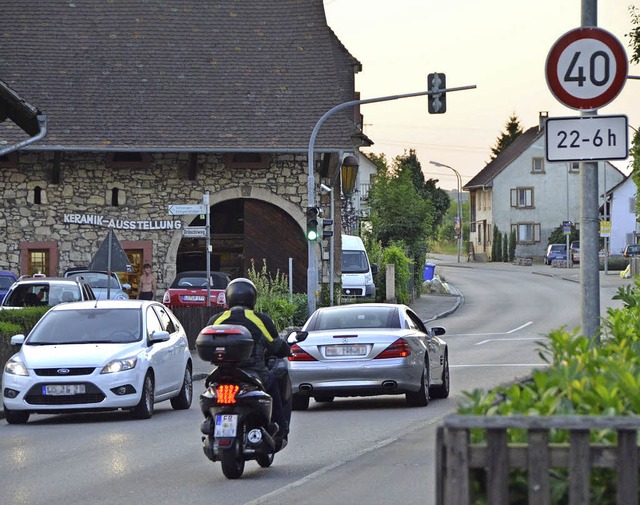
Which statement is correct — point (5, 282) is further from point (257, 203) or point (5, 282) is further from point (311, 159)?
point (257, 203)

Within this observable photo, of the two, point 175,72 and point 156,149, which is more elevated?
point 175,72

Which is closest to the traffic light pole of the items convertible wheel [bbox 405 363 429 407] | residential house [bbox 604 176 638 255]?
convertible wheel [bbox 405 363 429 407]

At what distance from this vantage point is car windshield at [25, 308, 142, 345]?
18297 mm

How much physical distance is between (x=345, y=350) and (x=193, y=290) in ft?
65.5

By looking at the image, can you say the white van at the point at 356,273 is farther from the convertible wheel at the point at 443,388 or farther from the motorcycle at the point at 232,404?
the motorcycle at the point at 232,404

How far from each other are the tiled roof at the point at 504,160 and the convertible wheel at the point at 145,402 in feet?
322

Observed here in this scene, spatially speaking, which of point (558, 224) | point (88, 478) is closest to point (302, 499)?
point (88, 478)

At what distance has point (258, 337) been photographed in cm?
1154

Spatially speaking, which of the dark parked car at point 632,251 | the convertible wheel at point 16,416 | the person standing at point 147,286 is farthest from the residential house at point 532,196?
the convertible wheel at point 16,416

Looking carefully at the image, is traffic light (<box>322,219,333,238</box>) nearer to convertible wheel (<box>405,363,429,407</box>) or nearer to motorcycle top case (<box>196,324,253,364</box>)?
convertible wheel (<box>405,363,429,407</box>)

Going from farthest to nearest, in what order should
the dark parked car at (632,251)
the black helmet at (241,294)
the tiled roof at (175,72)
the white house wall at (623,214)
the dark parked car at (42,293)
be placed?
the white house wall at (623,214), the dark parked car at (632,251), the tiled roof at (175,72), the dark parked car at (42,293), the black helmet at (241,294)

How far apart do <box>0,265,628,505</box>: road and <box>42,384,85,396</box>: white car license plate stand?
0.39 meters

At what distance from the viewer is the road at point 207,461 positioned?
10.5 meters

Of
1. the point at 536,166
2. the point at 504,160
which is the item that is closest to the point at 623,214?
the point at 536,166
